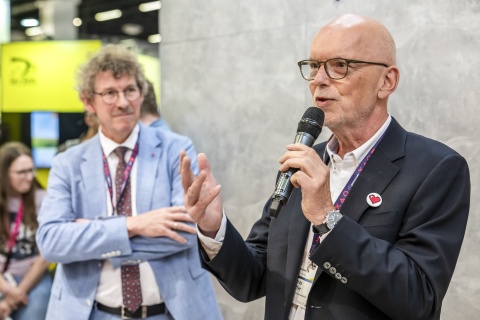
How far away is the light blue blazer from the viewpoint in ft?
10.3

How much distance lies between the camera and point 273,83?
12.4ft

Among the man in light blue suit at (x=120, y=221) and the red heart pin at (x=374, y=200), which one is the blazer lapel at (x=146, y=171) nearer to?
the man in light blue suit at (x=120, y=221)

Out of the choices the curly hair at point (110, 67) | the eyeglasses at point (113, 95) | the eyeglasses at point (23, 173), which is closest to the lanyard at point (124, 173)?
the eyeglasses at point (113, 95)

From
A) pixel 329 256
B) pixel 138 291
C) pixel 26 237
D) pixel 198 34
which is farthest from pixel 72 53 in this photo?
pixel 329 256

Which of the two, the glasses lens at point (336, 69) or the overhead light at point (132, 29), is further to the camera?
the overhead light at point (132, 29)

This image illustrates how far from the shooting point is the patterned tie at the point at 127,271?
3.07 m

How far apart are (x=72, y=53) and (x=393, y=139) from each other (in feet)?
19.1

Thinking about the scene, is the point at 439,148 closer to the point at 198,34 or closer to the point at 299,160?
the point at 299,160

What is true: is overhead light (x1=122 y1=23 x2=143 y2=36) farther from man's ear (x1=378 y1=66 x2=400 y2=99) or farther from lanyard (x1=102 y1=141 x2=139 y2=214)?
man's ear (x1=378 y1=66 x2=400 y2=99)

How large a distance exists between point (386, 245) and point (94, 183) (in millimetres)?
1783

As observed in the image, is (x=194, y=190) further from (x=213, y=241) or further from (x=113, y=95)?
(x=113, y=95)

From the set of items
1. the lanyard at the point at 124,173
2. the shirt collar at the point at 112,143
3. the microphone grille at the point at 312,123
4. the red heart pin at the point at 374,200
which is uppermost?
the microphone grille at the point at 312,123

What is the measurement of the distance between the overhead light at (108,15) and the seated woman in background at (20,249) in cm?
264

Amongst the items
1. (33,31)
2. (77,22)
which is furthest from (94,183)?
(33,31)
